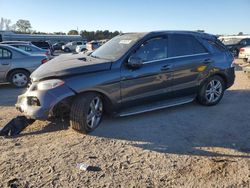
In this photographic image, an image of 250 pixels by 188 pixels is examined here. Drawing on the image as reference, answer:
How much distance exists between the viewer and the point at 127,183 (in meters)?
3.78

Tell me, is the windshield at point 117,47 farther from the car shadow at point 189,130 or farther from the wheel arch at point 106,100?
the car shadow at point 189,130

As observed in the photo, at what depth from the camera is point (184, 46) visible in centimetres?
685

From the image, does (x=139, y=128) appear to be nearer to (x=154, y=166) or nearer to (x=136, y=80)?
(x=136, y=80)

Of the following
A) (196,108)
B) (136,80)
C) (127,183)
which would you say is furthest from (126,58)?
(127,183)

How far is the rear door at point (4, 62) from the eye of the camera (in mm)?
10211

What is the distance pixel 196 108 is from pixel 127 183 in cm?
382

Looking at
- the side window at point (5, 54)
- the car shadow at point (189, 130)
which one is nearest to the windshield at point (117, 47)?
the car shadow at point (189, 130)

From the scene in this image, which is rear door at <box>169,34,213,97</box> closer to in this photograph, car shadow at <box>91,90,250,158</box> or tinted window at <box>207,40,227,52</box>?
tinted window at <box>207,40,227,52</box>

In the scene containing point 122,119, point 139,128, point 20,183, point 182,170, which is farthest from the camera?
point 122,119

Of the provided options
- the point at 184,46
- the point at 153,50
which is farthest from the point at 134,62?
the point at 184,46

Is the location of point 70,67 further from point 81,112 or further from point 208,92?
point 208,92

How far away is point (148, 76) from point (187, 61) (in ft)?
3.78

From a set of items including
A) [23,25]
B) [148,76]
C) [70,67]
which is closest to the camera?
[70,67]

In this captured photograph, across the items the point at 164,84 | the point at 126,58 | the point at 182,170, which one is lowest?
the point at 182,170
